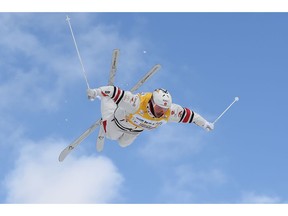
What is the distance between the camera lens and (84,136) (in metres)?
13.6

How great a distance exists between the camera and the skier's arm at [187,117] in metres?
12.0

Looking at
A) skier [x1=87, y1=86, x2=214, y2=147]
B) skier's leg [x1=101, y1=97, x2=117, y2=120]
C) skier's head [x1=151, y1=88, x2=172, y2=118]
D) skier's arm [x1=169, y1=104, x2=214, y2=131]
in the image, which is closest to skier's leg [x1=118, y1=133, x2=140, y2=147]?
skier [x1=87, y1=86, x2=214, y2=147]

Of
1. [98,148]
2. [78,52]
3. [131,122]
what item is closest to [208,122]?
[131,122]

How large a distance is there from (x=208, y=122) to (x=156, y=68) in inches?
67.7

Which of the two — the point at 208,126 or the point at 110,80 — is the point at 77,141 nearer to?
the point at 110,80

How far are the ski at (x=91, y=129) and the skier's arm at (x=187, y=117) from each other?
1396 millimetres

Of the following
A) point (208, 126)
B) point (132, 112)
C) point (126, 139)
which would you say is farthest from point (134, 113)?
point (208, 126)

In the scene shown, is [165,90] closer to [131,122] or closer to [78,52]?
[131,122]

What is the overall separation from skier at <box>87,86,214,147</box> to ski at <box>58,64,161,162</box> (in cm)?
81

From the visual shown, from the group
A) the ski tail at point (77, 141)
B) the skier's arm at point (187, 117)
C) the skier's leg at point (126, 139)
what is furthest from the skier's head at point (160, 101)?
the ski tail at point (77, 141)

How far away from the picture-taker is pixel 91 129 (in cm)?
1349

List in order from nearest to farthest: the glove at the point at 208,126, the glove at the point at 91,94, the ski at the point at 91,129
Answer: the glove at the point at 91,94 → the glove at the point at 208,126 → the ski at the point at 91,129

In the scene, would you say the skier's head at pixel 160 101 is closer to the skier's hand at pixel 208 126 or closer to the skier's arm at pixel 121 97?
the skier's arm at pixel 121 97

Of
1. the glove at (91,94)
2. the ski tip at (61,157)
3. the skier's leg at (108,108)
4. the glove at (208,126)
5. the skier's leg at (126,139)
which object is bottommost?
the glove at (91,94)
